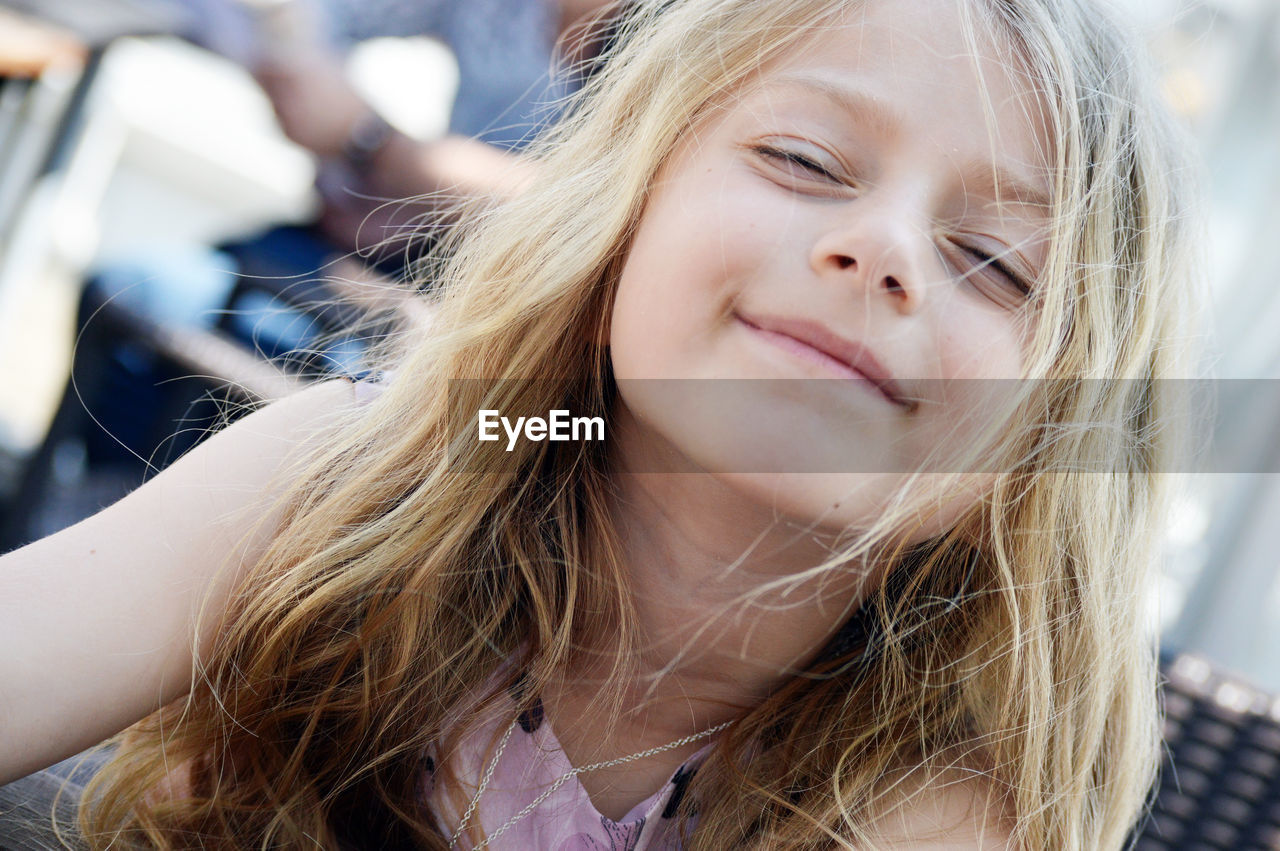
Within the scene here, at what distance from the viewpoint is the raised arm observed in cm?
70

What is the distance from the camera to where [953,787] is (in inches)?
32.6

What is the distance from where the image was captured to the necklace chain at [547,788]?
33.7 inches

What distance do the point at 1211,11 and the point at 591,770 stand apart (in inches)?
80.1

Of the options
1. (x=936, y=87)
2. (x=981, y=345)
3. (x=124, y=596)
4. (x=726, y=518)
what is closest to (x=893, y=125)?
(x=936, y=87)

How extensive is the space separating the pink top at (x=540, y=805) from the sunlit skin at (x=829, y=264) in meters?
0.19

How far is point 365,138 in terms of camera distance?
1773 mm

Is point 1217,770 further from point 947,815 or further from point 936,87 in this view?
point 936,87

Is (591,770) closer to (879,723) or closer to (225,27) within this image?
(879,723)

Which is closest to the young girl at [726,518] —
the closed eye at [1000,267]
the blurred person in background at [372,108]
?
the closed eye at [1000,267]

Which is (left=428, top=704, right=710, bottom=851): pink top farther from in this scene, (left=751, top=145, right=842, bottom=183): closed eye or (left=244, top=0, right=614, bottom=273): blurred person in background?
(left=244, top=0, right=614, bottom=273): blurred person in background

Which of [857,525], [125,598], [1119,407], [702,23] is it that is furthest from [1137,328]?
[125,598]

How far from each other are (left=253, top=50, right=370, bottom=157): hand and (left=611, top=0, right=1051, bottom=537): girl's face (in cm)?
119

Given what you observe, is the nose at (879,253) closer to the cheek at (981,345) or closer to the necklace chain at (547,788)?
the cheek at (981,345)

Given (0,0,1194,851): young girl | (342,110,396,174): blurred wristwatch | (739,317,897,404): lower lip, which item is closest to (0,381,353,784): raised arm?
(0,0,1194,851): young girl
